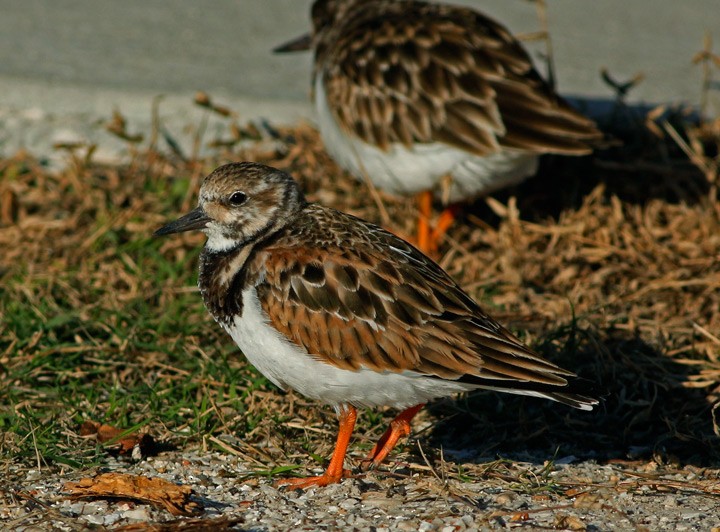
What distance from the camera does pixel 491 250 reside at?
17.0 ft

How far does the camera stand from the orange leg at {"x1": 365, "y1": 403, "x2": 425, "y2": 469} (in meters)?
3.45

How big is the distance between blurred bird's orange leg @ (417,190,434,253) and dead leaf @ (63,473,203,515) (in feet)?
7.51

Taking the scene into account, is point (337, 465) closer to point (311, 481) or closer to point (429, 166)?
point (311, 481)

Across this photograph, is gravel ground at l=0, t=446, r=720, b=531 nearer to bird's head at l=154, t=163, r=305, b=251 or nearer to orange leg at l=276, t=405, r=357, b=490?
orange leg at l=276, t=405, r=357, b=490

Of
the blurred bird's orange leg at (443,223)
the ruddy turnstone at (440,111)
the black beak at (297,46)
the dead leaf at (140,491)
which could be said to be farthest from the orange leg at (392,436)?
the black beak at (297,46)

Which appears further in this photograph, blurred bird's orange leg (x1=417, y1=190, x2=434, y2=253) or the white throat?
blurred bird's orange leg (x1=417, y1=190, x2=434, y2=253)

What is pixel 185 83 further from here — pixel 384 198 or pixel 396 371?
pixel 396 371

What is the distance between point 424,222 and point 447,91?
0.65 metres

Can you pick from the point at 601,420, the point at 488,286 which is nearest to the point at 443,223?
the point at 488,286

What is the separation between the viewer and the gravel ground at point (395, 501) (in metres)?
2.96

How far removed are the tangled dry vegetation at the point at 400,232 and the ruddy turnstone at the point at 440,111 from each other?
25 centimetres

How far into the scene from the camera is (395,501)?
10.3ft

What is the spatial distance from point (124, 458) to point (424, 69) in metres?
2.38

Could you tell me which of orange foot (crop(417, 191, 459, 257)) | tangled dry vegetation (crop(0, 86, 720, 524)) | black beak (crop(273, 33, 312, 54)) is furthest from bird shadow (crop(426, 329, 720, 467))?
black beak (crop(273, 33, 312, 54))
